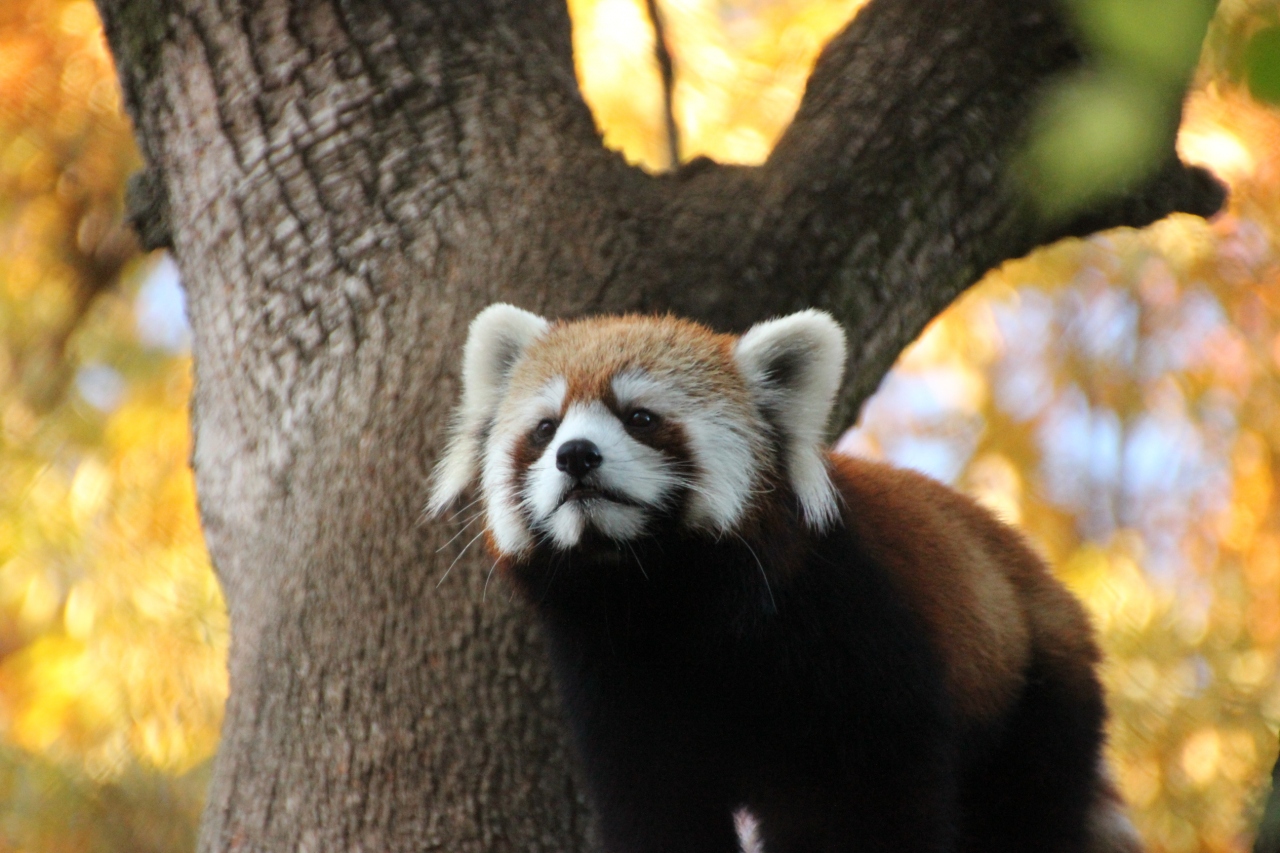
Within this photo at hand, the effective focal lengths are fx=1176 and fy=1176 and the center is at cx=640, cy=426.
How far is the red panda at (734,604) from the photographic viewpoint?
2688mm

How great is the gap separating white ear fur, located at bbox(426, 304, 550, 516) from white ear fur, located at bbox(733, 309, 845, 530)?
57 cm

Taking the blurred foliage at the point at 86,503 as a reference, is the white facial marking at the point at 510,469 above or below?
above

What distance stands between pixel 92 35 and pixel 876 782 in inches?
203

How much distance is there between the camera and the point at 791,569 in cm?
273

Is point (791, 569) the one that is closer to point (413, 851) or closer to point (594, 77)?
point (413, 851)

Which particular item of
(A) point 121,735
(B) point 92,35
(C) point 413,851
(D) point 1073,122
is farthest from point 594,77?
(D) point 1073,122

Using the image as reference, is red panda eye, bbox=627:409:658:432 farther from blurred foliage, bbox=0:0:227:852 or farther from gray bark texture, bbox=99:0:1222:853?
blurred foliage, bbox=0:0:227:852

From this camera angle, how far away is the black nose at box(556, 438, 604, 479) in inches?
99.7

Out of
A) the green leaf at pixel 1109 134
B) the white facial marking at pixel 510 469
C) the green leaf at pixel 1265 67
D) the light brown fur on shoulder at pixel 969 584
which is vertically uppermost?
the green leaf at pixel 1265 67

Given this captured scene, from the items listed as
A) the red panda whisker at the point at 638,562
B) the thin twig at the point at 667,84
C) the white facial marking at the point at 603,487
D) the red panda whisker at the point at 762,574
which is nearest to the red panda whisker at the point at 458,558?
the white facial marking at the point at 603,487

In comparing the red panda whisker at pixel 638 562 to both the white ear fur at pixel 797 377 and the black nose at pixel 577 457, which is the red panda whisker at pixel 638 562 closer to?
the black nose at pixel 577 457

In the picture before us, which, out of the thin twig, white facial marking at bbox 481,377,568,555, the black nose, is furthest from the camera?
the thin twig

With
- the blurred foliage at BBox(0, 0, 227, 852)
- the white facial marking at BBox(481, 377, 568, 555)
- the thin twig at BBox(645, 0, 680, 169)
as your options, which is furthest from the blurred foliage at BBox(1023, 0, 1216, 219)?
the blurred foliage at BBox(0, 0, 227, 852)

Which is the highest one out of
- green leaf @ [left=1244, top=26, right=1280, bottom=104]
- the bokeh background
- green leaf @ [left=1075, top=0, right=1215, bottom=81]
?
green leaf @ [left=1244, top=26, right=1280, bottom=104]
